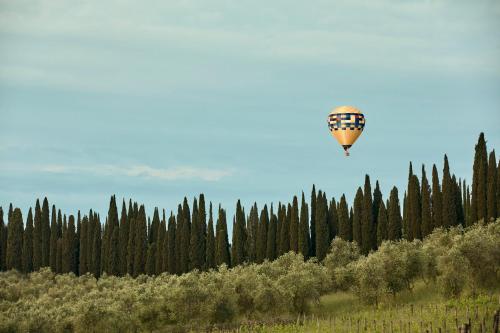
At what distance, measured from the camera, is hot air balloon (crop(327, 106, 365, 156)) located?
6869 cm

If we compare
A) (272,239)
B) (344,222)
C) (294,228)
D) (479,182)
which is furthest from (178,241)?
(479,182)

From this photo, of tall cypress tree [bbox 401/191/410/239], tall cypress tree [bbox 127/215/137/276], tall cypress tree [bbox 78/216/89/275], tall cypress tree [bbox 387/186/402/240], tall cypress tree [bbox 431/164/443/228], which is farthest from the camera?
tall cypress tree [bbox 78/216/89/275]

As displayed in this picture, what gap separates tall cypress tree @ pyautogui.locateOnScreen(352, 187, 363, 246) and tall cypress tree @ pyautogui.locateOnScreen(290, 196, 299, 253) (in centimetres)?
698

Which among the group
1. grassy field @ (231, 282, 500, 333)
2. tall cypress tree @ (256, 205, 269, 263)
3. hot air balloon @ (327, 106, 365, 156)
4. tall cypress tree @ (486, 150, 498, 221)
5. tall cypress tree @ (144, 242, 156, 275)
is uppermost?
hot air balloon @ (327, 106, 365, 156)

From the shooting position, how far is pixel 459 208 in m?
73.6

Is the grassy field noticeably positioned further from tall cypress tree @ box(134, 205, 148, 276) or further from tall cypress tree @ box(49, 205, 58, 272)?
tall cypress tree @ box(49, 205, 58, 272)

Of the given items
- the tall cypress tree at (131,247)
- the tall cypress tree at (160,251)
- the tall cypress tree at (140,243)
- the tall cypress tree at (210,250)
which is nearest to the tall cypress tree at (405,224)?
the tall cypress tree at (210,250)

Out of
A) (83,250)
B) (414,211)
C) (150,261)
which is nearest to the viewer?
(414,211)

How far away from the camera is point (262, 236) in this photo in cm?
8844

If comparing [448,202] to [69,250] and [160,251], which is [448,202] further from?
[69,250]

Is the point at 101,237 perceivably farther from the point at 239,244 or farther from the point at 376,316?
the point at 376,316

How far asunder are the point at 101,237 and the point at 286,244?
31.8m

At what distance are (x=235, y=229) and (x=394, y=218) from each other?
73.6 ft

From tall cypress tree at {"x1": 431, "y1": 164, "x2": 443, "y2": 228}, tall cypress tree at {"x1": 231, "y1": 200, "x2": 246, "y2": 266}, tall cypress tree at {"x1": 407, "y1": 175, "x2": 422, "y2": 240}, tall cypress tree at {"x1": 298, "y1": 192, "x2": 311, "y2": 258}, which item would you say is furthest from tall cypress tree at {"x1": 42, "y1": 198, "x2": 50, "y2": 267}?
tall cypress tree at {"x1": 431, "y1": 164, "x2": 443, "y2": 228}
